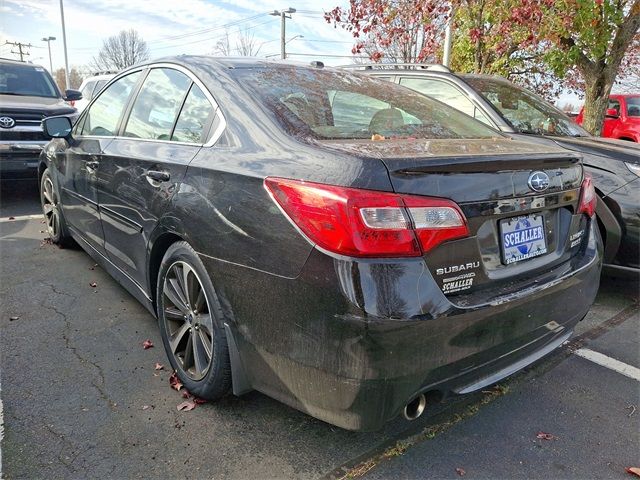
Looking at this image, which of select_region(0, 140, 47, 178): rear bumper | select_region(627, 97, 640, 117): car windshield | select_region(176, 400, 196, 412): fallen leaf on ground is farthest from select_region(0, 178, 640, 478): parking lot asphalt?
select_region(627, 97, 640, 117): car windshield

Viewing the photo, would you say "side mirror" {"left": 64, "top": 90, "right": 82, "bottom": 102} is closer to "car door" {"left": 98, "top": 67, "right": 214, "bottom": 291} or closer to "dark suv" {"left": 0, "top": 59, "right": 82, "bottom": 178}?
"dark suv" {"left": 0, "top": 59, "right": 82, "bottom": 178}

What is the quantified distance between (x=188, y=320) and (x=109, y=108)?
197 centimetres

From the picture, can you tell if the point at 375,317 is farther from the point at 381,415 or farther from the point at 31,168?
the point at 31,168

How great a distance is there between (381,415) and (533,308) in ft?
2.60

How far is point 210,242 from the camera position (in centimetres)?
216

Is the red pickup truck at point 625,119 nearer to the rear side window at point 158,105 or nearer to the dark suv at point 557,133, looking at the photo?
the dark suv at point 557,133

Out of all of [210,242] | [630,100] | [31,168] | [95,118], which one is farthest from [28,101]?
[630,100]

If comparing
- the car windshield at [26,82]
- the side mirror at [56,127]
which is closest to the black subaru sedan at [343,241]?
the side mirror at [56,127]

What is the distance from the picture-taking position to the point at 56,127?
398 cm

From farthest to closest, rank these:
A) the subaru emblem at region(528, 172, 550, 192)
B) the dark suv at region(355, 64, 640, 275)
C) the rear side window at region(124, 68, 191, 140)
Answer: the dark suv at region(355, 64, 640, 275) < the rear side window at region(124, 68, 191, 140) < the subaru emblem at region(528, 172, 550, 192)

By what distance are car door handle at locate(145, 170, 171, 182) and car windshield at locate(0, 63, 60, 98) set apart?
6485 mm

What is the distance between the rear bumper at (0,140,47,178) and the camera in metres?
6.53

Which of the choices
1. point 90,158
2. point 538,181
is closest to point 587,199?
point 538,181

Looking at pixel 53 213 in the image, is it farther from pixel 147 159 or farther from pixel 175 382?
pixel 175 382
